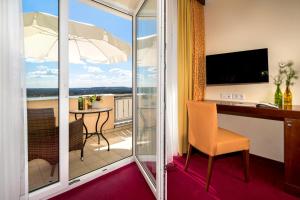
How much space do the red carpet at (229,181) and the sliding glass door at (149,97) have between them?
1.07ft

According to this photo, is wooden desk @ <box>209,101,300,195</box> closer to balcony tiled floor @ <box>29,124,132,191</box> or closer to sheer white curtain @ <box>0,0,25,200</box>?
balcony tiled floor @ <box>29,124,132,191</box>

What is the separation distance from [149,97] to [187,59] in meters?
1.08

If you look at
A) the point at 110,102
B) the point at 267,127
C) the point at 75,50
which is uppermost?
the point at 75,50

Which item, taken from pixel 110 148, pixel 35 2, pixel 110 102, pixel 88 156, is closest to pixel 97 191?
pixel 88 156

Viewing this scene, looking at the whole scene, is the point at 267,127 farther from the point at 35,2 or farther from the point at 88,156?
the point at 35,2

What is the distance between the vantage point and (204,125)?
6.86 ft

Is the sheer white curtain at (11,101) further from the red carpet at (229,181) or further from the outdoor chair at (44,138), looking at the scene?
the red carpet at (229,181)

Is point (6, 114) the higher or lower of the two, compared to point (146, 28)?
lower

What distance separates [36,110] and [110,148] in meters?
1.76

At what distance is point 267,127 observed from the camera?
104 inches

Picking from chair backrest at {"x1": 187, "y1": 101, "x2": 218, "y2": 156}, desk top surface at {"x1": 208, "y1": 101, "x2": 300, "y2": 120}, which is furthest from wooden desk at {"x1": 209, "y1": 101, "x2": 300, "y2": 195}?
chair backrest at {"x1": 187, "y1": 101, "x2": 218, "y2": 156}

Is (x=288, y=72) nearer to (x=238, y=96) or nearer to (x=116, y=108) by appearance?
(x=238, y=96)

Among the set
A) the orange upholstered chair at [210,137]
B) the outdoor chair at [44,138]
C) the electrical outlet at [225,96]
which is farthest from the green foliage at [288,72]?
the outdoor chair at [44,138]

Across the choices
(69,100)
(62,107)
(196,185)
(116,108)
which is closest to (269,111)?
(196,185)
